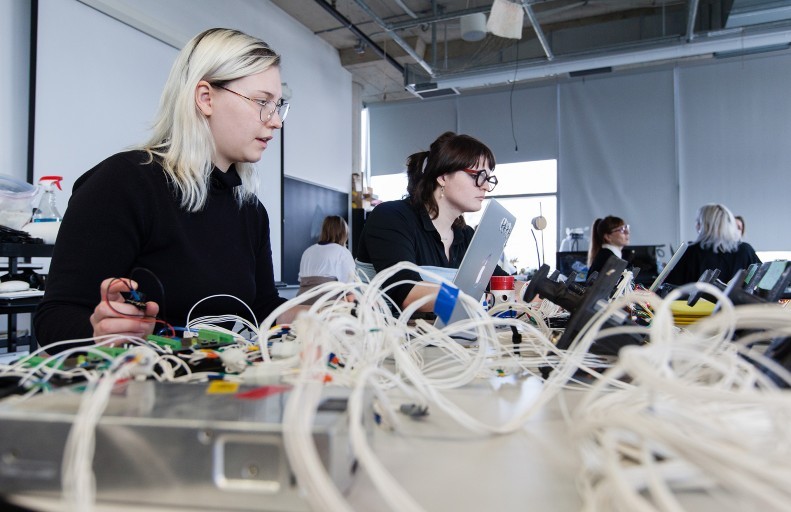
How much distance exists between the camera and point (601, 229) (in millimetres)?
3832

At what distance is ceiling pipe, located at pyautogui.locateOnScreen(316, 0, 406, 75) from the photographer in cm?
436

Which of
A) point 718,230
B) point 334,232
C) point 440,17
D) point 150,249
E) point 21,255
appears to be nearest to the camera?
point 150,249

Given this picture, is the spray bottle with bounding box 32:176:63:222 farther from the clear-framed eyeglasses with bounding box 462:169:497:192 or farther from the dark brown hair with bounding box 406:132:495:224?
the clear-framed eyeglasses with bounding box 462:169:497:192

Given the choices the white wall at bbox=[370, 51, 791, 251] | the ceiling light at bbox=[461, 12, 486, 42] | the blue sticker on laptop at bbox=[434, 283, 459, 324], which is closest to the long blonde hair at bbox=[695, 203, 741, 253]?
the white wall at bbox=[370, 51, 791, 251]

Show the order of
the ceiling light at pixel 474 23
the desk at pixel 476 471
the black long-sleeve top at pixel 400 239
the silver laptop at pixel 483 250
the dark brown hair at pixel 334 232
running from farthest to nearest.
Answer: the ceiling light at pixel 474 23, the dark brown hair at pixel 334 232, the black long-sleeve top at pixel 400 239, the silver laptop at pixel 483 250, the desk at pixel 476 471

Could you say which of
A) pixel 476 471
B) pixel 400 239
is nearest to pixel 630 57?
pixel 400 239

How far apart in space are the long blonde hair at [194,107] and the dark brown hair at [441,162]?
85cm

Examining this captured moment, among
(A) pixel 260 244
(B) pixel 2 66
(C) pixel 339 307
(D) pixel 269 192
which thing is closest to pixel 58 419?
(C) pixel 339 307

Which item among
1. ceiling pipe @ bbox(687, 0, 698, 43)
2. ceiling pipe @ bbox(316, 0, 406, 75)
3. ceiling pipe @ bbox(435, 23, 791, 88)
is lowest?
ceiling pipe @ bbox(435, 23, 791, 88)

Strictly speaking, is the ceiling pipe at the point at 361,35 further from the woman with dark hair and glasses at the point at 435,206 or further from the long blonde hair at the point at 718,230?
the long blonde hair at the point at 718,230

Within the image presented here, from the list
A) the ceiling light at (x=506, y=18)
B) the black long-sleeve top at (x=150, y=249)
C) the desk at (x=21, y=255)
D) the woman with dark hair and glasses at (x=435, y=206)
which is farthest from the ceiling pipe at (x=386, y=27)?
the black long-sleeve top at (x=150, y=249)

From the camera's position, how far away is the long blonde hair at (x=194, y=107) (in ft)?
3.61

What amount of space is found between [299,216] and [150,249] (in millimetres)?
3918

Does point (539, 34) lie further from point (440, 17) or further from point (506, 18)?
point (506, 18)
